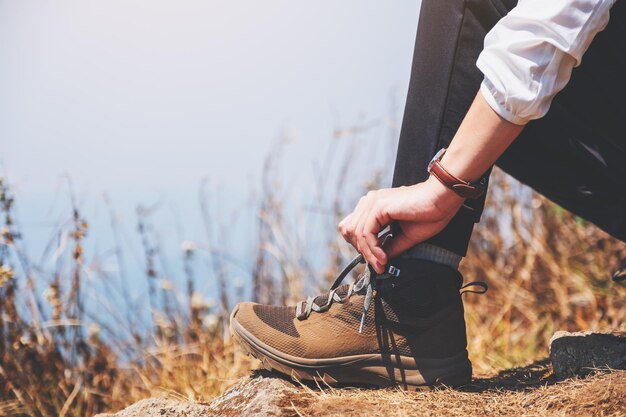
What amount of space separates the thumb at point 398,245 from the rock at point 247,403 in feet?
1.19

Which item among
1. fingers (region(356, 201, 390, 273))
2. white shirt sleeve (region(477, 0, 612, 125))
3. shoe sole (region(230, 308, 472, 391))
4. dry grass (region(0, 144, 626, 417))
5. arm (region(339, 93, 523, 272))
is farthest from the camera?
dry grass (region(0, 144, 626, 417))

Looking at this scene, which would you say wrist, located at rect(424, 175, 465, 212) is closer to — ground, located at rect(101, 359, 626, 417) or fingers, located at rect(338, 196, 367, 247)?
fingers, located at rect(338, 196, 367, 247)

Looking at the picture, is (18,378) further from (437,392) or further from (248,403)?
(437,392)

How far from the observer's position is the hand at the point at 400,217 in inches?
53.6

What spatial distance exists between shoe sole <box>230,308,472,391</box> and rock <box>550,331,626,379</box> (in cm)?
28

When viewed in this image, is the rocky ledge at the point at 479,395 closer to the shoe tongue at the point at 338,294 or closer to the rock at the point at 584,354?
the rock at the point at 584,354

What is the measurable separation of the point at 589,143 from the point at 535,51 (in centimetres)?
49

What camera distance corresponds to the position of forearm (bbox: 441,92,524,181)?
127cm

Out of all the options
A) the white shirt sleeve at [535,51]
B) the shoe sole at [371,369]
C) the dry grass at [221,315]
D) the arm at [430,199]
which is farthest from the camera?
the dry grass at [221,315]

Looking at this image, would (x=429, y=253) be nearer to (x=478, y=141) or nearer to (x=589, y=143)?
(x=478, y=141)

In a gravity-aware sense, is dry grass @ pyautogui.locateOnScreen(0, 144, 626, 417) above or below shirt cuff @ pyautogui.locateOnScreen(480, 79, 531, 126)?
below

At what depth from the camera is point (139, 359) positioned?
2.81 metres

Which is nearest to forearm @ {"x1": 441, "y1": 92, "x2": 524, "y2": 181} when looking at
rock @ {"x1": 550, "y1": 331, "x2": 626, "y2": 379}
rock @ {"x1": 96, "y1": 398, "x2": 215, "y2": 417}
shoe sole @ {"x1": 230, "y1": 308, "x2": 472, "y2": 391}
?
shoe sole @ {"x1": 230, "y1": 308, "x2": 472, "y2": 391}

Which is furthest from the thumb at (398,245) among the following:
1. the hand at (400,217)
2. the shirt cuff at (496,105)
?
the shirt cuff at (496,105)
